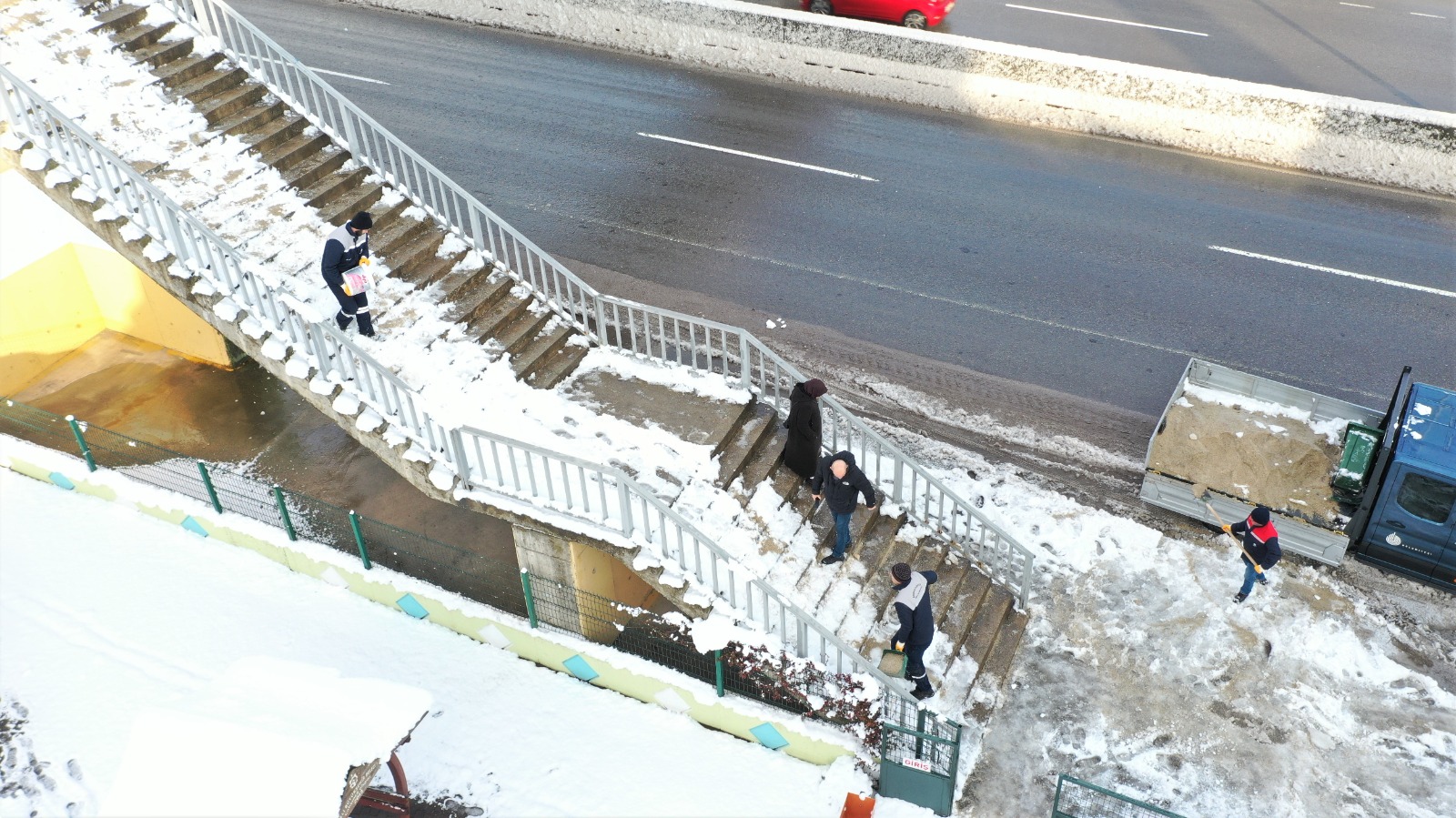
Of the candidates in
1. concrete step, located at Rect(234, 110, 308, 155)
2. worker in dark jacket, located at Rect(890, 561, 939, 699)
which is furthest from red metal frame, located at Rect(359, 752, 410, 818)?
concrete step, located at Rect(234, 110, 308, 155)

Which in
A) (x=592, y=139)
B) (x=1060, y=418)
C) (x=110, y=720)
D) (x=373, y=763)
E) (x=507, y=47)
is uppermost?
(x=507, y=47)

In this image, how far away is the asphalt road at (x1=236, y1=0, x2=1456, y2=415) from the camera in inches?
558

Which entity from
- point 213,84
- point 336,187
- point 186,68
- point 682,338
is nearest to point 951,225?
point 682,338

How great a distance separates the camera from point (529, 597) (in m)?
10.4

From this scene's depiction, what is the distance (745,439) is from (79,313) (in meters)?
10.8

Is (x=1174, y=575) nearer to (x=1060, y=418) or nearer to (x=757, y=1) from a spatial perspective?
(x=1060, y=418)

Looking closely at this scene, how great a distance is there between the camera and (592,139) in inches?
746

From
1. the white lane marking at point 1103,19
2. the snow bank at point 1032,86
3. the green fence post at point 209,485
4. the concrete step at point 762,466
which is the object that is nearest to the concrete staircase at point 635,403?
the concrete step at point 762,466

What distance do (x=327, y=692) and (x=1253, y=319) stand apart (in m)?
12.2

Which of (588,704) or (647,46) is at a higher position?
(647,46)

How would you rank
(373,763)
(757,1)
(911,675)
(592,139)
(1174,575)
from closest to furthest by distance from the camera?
(373,763) → (911,675) → (1174,575) → (592,139) → (757,1)

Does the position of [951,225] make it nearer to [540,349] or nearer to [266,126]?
[540,349]

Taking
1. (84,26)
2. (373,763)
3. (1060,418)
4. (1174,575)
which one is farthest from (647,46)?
(373,763)

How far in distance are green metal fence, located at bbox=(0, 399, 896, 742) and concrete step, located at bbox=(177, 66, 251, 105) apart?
158 inches
